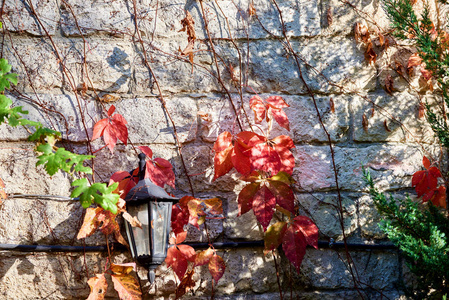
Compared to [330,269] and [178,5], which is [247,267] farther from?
[178,5]

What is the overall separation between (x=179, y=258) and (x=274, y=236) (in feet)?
1.57

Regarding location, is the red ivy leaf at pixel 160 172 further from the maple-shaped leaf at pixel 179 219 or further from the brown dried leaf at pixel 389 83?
the brown dried leaf at pixel 389 83

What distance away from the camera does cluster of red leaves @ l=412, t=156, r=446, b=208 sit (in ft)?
6.72

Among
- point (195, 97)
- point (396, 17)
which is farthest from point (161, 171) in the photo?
point (396, 17)

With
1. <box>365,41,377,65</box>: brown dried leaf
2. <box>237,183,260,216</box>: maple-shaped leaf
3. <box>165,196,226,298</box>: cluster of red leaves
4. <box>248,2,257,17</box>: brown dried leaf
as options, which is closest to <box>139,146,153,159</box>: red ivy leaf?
<box>165,196,226,298</box>: cluster of red leaves

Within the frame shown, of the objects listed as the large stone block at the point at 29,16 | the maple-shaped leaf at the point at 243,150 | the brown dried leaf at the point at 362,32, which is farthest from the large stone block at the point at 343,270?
the large stone block at the point at 29,16

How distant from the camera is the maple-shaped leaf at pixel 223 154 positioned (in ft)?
6.28

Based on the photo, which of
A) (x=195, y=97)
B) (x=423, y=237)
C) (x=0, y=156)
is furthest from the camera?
(x=195, y=97)

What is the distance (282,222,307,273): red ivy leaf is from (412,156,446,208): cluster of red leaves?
27.5 inches

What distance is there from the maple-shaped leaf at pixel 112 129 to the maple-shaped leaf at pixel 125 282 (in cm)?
57

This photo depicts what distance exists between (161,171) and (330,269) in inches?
39.9

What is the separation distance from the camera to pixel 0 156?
2020 millimetres

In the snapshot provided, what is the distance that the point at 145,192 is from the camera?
1.76 m

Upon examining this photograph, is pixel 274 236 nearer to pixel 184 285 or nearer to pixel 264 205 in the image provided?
pixel 264 205
